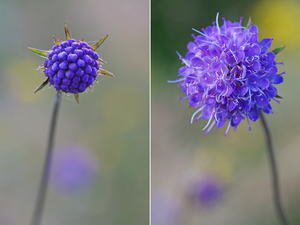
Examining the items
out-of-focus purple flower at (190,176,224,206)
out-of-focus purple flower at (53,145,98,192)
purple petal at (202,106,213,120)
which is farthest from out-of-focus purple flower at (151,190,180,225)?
purple petal at (202,106,213,120)

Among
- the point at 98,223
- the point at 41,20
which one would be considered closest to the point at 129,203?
the point at 98,223

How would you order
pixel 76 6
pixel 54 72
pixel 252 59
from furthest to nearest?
pixel 76 6
pixel 252 59
pixel 54 72

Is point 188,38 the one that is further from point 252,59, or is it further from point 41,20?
point 41,20

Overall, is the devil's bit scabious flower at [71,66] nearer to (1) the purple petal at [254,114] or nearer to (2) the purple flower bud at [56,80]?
(2) the purple flower bud at [56,80]

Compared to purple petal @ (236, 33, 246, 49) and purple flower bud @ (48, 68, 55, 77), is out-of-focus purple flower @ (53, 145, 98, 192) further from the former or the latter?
purple petal @ (236, 33, 246, 49)

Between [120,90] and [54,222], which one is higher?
[120,90]

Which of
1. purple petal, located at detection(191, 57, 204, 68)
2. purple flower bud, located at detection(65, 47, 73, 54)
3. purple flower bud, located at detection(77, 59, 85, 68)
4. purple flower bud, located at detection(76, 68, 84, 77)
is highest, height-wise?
purple petal, located at detection(191, 57, 204, 68)

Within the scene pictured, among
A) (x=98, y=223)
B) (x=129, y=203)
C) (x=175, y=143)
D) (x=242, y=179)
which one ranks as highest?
(x=175, y=143)

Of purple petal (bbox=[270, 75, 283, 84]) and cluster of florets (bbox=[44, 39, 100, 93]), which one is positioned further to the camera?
purple petal (bbox=[270, 75, 283, 84])
